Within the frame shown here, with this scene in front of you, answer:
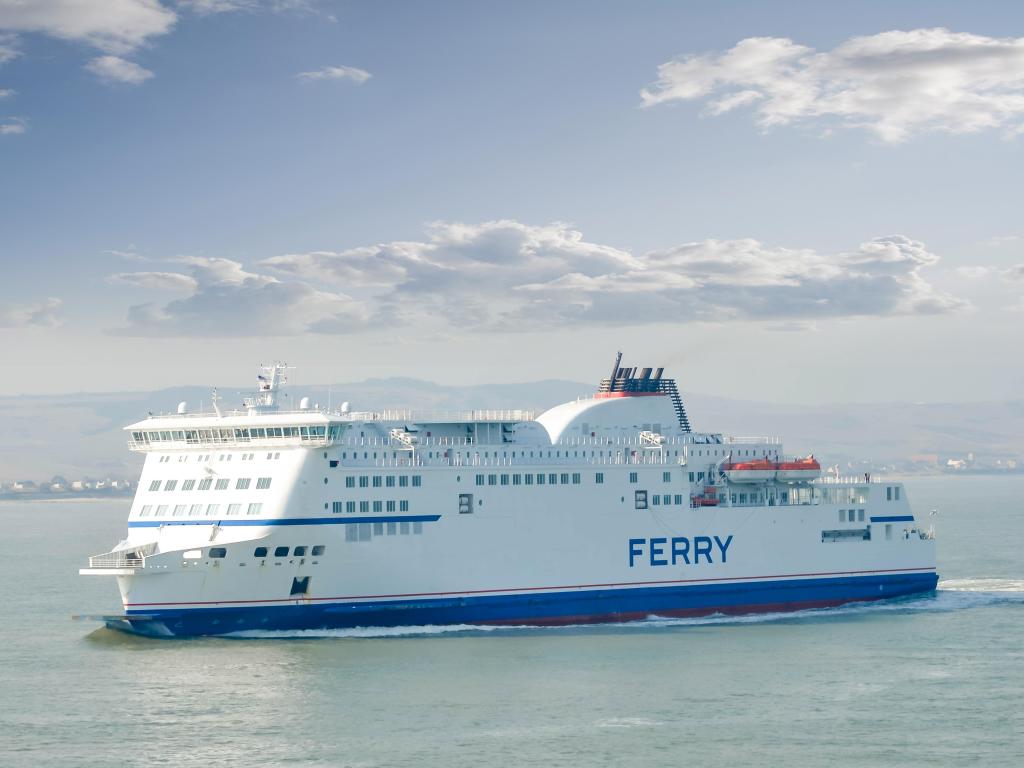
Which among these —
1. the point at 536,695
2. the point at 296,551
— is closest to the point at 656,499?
the point at 296,551

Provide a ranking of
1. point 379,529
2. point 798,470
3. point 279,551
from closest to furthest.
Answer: point 279,551, point 379,529, point 798,470

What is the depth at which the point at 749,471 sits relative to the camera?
Result: 48.2 metres

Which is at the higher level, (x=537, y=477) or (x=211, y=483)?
(x=537, y=477)

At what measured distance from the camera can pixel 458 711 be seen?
31.0 meters

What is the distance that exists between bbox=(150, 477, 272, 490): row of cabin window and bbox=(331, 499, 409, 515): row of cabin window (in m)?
2.27

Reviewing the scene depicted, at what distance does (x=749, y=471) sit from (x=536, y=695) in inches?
711

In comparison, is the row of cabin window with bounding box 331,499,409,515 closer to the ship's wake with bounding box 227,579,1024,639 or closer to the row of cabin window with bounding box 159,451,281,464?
the row of cabin window with bounding box 159,451,281,464

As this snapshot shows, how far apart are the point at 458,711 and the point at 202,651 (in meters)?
9.86

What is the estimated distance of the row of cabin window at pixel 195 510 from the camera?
39938 millimetres

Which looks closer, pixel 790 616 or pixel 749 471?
pixel 790 616

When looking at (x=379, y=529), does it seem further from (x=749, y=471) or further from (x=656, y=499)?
(x=749, y=471)

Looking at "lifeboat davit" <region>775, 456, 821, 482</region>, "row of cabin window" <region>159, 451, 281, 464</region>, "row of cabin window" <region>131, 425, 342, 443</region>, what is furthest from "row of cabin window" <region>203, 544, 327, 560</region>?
"lifeboat davit" <region>775, 456, 821, 482</region>

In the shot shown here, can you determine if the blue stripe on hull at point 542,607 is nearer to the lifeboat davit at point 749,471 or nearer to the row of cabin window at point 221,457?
the lifeboat davit at point 749,471

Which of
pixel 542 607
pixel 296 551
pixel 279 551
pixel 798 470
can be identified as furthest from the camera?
pixel 798 470
